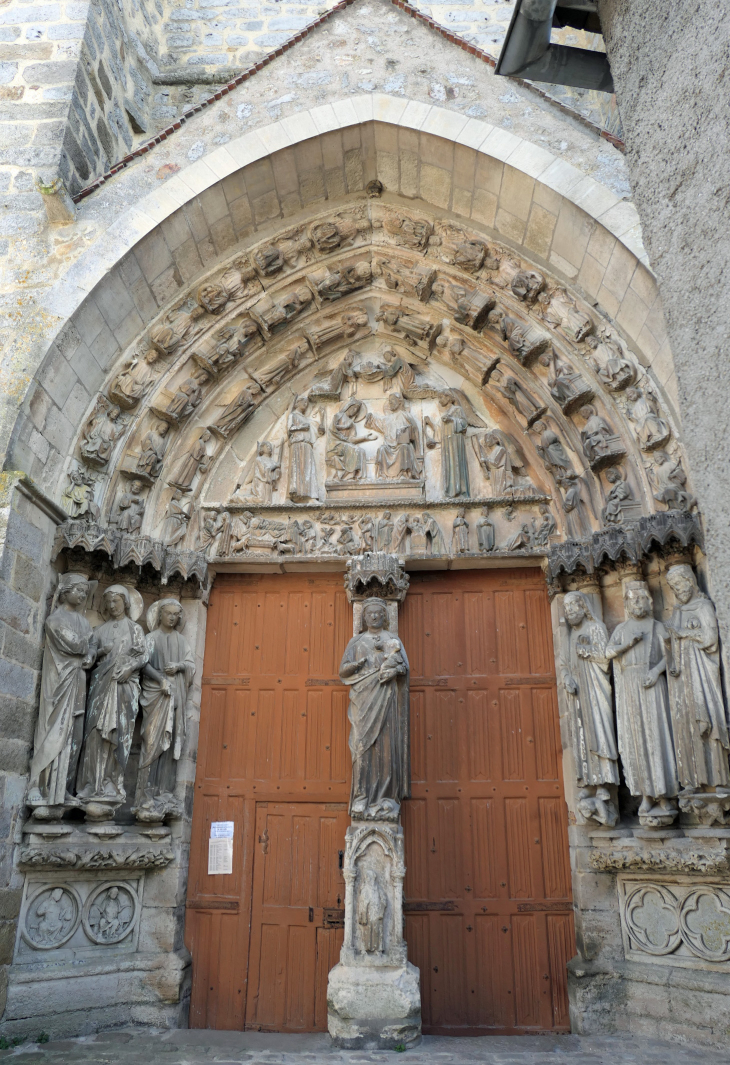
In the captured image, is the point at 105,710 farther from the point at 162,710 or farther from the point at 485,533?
the point at 485,533

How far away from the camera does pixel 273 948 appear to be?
550cm

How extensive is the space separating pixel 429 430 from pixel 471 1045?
4.45m

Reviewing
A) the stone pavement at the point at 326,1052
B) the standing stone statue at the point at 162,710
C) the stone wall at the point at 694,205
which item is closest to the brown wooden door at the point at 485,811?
the stone pavement at the point at 326,1052

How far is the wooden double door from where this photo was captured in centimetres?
538

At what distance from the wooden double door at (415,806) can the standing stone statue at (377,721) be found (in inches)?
19.3

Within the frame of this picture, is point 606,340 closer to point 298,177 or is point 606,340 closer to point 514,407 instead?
point 514,407

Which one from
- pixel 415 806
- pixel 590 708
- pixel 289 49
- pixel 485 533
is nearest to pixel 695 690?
pixel 590 708

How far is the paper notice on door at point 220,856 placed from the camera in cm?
567

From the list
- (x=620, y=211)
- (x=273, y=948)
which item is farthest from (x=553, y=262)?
(x=273, y=948)

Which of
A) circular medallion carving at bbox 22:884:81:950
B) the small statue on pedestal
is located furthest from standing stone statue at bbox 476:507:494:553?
circular medallion carving at bbox 22:884:81:950

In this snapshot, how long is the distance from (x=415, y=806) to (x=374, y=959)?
1.15 meters

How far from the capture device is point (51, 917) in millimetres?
4934

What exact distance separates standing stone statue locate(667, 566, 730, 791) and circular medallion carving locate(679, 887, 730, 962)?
26.7 inches

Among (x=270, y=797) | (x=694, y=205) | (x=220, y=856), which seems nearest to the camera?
(x=694, y=205)
